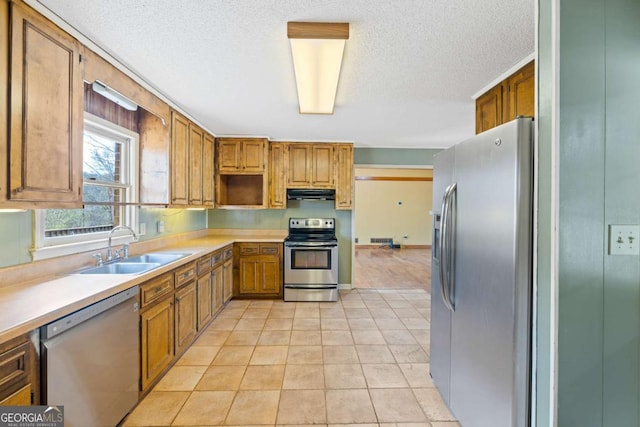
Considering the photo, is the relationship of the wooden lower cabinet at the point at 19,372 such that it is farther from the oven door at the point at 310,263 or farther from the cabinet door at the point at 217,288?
the oven door at the point at 310,263

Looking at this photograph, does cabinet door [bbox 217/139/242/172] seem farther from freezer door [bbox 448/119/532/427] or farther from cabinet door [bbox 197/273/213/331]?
freezer door [bbox 448/119/532/427]

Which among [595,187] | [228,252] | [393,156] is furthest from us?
[393,156]

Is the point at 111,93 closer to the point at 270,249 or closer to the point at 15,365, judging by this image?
the point at 15,365

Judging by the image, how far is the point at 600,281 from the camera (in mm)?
1127

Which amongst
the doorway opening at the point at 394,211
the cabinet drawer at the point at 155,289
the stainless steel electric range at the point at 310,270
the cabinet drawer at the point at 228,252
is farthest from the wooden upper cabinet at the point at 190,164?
the doorway opening at the point at 394,211

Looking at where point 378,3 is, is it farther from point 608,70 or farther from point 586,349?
point 586,349

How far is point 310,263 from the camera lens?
413cm

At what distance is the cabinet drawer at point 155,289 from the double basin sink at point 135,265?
0.33 ft

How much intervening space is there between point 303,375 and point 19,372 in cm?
174

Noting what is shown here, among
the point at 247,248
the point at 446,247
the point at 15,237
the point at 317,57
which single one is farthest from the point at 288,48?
the point at 247,248

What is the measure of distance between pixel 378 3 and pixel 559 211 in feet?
4.26

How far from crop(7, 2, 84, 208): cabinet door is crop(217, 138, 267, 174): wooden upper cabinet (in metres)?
2.48

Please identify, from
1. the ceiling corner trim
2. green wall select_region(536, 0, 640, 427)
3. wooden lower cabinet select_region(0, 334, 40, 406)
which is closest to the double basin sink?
wooden lower cabinet select_region(0, 334, 40, 406)

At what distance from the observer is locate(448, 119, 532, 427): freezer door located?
1.27m
